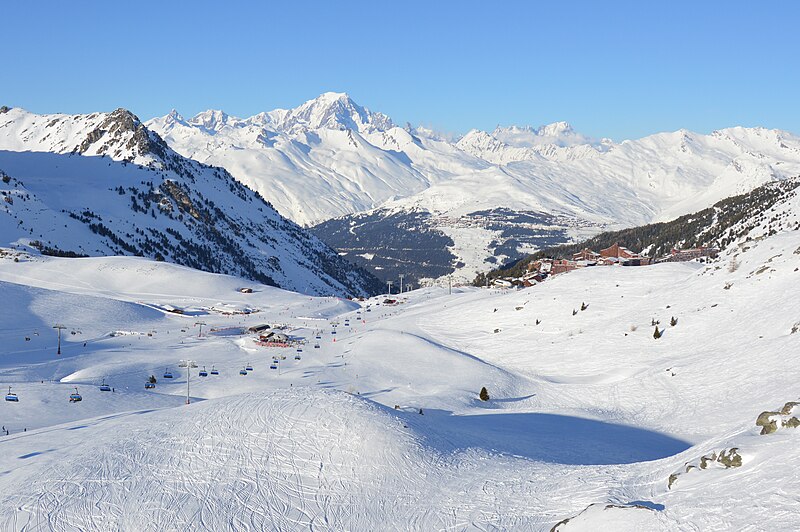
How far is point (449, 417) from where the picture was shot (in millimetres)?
47781

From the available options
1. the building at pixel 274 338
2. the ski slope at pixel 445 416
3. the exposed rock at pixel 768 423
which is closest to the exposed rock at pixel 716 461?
the ski slope at pixel 445 416

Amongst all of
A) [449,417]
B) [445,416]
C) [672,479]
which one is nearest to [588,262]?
[445,416]

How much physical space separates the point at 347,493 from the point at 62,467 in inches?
528

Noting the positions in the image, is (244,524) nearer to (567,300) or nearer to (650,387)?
(650,387)

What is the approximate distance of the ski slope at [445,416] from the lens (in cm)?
2873

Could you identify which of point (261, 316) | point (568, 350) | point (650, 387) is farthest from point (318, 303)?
point (650, 387)

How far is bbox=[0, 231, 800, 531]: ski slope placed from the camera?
28734 mm

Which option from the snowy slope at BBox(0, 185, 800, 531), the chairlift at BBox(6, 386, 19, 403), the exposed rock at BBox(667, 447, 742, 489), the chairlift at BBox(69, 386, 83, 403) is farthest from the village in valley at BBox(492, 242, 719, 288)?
the exposed rock at BBox(667, 447, 742, 489)

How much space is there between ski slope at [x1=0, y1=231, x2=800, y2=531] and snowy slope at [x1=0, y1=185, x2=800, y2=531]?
0.14m

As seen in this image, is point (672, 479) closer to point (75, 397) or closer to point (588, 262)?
point (75, 397)

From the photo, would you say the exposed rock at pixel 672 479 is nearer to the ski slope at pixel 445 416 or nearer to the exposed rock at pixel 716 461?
the exposed rock at pixel 716 461

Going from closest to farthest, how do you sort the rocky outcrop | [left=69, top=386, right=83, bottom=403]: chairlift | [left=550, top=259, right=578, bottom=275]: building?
the rocky outcrop
[left=69, top=386, right=83, bottom=403]: chairlift
[left=550, top=259, right=578, bottom=275]: building

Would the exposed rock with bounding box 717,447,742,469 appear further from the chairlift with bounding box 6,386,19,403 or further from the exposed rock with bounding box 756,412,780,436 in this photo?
the chairlift with bounding box 6,386,19,403

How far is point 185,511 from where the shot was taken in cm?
2930
